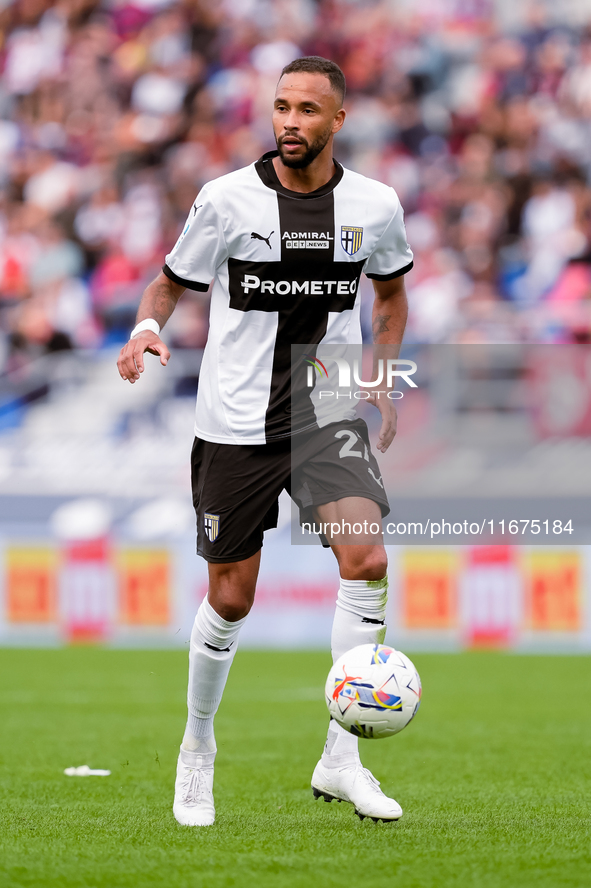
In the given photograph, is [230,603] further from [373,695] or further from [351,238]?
[351,238]

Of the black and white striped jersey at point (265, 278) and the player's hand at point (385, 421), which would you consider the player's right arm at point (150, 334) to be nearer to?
the black and white striped jersey at point (265, 278)

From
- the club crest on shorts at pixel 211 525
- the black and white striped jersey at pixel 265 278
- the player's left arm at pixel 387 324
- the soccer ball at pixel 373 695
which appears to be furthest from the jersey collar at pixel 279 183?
the soccer ball at pixel 373 695

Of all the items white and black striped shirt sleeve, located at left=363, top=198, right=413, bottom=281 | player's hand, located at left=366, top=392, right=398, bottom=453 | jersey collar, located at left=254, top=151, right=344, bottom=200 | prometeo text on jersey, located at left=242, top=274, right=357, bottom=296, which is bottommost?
player's hand, located at left=366, top=392, right=398, bottom=453

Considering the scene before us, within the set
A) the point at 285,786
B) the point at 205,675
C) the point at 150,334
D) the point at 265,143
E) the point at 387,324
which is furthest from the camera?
the point at 265,143

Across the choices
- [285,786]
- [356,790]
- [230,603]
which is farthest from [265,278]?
[285,786]

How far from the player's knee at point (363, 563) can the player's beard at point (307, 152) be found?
1.32m

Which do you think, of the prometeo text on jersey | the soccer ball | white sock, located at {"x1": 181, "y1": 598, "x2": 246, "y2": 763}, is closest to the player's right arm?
the prometeo text on jersey

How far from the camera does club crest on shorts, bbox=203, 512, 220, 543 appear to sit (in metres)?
4.62

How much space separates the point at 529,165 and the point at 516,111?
0.83 metres

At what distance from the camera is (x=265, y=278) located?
4594 mm

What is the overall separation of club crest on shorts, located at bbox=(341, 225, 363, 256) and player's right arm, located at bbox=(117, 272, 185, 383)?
0.60 meters

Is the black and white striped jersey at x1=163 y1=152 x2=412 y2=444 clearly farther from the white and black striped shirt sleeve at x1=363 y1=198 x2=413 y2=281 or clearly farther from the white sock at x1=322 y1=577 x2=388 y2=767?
the white sock at x1=322 y1=577 x2=388 y2=767

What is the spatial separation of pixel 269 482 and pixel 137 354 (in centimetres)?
65

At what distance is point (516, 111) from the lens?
15094mm
